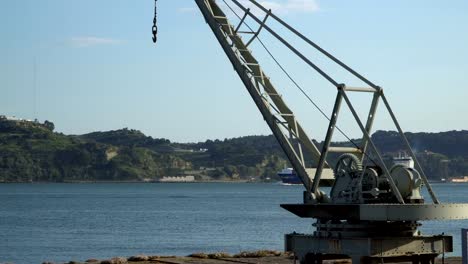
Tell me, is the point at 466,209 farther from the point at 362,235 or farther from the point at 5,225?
the point at 5,225

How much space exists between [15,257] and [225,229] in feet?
116

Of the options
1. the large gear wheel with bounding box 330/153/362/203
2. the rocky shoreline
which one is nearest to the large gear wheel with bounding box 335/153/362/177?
the large gear wheel with bounding box 330/153/362/203

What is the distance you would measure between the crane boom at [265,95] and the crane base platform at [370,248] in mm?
2377

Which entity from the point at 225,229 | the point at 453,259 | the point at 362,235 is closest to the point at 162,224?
the point at 225,229

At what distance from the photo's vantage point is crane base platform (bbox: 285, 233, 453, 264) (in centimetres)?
3350

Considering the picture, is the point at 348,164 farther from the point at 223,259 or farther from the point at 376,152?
the point at 223,259

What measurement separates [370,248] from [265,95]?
30.1 ft

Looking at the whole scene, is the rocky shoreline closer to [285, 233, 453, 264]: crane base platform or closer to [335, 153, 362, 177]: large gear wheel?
[285, 233, 453, 264]: crane base platform

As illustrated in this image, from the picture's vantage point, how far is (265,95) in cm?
4006

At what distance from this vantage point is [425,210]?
33250 millimetres

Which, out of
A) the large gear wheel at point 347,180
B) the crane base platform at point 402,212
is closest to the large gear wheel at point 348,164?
the large gear wheel at point 347,180

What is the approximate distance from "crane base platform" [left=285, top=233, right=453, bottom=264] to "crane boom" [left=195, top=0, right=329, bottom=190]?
7.80 ft

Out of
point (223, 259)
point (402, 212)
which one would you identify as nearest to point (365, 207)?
point (402, 212)

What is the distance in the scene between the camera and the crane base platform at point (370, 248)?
33.5m
